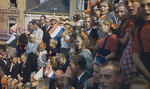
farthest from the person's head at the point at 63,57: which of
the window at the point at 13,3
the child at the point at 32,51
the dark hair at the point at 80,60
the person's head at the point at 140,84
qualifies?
the window at the point at 13,3

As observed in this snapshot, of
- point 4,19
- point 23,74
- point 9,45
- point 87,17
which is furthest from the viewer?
point 4,19

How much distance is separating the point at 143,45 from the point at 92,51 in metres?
3.00

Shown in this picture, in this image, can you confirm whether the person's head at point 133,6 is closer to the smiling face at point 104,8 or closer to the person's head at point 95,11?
the smiling face at point 104,8

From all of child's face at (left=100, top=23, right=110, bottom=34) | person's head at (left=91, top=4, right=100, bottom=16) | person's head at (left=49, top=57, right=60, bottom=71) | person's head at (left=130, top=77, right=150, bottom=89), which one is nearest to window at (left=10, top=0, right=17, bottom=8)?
person's head at (left=49, top=57, right=60, bottom=71)

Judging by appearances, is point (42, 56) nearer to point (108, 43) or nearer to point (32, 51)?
point (32, 51)

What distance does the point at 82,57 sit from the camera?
20.3 feet

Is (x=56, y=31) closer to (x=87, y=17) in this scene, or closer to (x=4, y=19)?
(x=87, y=17)

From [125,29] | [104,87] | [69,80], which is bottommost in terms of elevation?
[69,80]

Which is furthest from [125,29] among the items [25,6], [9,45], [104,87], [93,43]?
[25,6]

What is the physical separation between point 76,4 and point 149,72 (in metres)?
33.8

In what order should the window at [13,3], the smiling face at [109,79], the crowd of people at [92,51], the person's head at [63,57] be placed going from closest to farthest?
the crowd of people at [92,51] < the smiling face at [109,79] < the person's head at [63,57] < the window at [13,3]

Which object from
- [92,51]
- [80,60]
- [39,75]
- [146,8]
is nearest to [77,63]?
[80,60]

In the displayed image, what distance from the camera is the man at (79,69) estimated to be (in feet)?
20.2

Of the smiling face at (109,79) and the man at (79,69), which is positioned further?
the man at (79,69)
